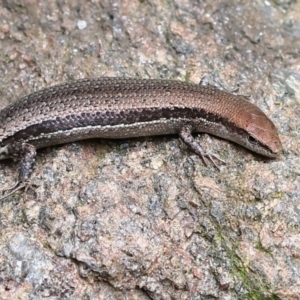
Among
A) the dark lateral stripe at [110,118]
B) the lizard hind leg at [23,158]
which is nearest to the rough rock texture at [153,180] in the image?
the lizard hind leg at [23,158]

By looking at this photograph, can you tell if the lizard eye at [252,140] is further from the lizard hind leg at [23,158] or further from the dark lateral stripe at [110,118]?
the lizard hind leg at [23,158]

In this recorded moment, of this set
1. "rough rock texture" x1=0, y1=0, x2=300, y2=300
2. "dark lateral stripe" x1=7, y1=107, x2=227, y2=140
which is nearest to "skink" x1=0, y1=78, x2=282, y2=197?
"dark lateral stripe" x1=7, y1=107, x2=227, y2=140

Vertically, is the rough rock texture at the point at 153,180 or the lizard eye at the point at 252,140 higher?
the lizard eye at the point at 252,140

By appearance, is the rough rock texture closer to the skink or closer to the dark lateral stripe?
the skink

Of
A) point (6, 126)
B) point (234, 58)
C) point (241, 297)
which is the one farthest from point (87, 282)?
point (234, 58)

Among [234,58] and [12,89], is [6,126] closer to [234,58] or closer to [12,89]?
[12,89]
